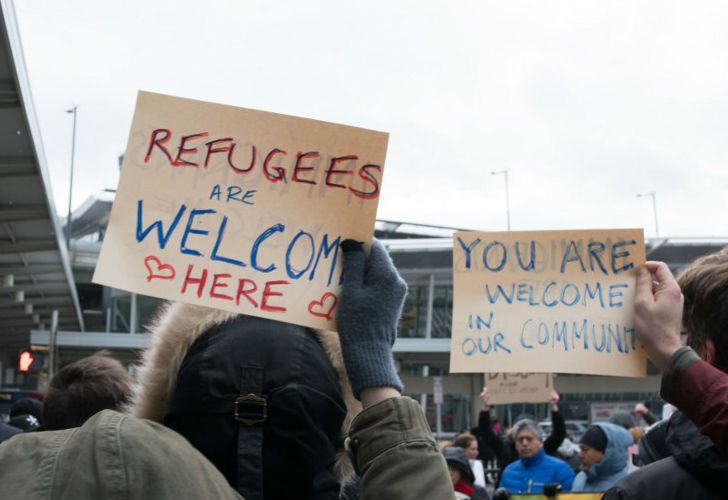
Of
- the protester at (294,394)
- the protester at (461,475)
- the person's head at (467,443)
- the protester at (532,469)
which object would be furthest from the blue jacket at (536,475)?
the protester at (294,394)

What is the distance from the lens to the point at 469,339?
10.3ft

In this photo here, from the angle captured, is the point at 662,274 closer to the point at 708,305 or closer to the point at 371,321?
the point at 708,305

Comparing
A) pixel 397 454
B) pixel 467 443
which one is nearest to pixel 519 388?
pixel 467 443

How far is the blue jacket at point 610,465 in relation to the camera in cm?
674

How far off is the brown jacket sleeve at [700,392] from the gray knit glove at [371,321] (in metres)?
0.59

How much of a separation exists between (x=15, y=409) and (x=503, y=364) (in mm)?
5929

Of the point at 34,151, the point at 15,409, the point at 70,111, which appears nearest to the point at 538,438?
the point at 15,409

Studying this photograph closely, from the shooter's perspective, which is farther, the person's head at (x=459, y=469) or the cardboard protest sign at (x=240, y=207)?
the person's head at (x=459, y=469)

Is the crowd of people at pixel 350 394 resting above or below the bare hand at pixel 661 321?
below

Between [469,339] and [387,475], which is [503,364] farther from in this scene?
[387,475]

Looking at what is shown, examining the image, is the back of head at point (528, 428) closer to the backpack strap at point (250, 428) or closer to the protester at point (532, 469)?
the protester at point (532, 469)

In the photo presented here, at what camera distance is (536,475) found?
24.4 ft

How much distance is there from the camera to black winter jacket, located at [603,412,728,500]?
6.19 feet

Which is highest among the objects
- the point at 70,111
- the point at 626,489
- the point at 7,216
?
the point at 70,111
